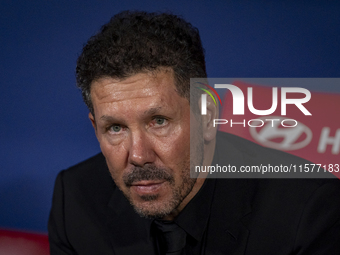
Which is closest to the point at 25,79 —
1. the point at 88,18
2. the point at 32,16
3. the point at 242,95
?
the point at 32,16

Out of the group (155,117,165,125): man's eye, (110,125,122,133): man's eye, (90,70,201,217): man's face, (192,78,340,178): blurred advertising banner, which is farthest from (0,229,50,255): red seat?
(192,78,340,178): blurred advertising banner

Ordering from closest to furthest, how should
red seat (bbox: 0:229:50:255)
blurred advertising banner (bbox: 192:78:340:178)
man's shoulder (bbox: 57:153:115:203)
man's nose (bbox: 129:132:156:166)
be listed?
man's nose (bbox: 129:132:156:166), man's shoulder (bbox: 57:153:115:203), red seat (bbox: 0:229:50:255), blurred advertising banner (bbox: 192:78:340:178)

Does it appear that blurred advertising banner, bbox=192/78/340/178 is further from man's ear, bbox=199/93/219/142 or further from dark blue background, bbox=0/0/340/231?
man's ear, bbox=199/93/219/142

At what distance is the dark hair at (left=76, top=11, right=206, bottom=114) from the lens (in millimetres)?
1263

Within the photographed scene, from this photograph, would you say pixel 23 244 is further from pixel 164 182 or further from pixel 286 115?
pixel 286 115

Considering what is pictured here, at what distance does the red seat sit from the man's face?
37.1 inches

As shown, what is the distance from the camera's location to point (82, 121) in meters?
2.44

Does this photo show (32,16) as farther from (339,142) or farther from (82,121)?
(339,142)

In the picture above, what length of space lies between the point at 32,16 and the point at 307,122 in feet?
6.39

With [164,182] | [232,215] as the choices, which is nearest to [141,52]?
[164,182]

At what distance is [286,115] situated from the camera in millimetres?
2270

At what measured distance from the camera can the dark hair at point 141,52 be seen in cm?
126

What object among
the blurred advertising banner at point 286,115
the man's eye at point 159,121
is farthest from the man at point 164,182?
the blurred advertising banner at point 286,115

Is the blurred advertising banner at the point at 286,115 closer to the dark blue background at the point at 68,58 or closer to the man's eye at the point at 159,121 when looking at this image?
the dark blue background at the point at 68,58
